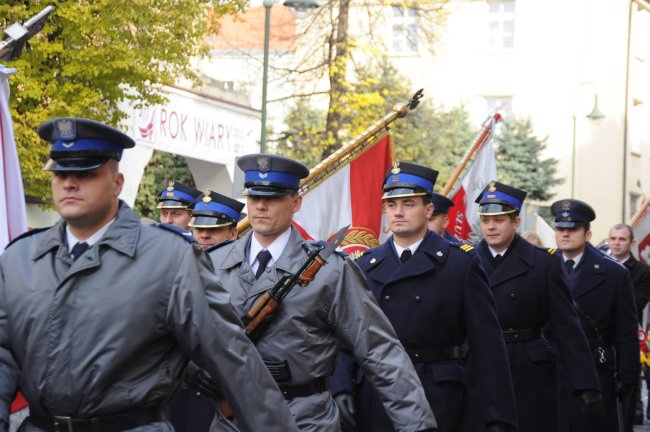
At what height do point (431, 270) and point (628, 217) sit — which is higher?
point (431, 270)

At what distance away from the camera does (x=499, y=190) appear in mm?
9273

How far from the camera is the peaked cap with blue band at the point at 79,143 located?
4.33 metres

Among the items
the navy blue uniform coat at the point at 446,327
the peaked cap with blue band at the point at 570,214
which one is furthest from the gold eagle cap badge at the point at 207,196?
the peaked cap with blue band at the point at 570,214

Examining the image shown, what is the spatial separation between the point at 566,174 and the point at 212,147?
22.7m

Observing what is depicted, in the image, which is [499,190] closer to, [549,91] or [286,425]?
[286,425]

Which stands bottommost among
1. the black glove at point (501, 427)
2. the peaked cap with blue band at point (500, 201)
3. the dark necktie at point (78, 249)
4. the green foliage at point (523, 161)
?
the green foliage at point (523, 161)

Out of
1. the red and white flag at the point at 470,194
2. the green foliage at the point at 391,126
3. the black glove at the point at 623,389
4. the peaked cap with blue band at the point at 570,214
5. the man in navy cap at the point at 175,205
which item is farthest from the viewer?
the green foliage at the point at 391,126

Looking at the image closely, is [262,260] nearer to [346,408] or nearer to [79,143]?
[346,408]

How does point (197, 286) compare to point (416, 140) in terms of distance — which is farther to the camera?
point (416, 140)

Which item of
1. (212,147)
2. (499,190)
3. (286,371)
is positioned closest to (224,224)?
(499,190)

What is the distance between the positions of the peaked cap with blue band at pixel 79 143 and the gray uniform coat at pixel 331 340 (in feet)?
5.77

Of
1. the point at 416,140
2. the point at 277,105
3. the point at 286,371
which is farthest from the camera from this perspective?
the point at 277,105

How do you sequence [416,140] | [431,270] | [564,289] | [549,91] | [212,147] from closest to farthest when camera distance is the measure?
[431,270] < [564,289] < [212,147] < [416,140] < [549,91]

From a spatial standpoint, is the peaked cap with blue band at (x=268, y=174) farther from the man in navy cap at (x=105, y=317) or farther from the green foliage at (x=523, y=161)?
the green foliage at (x=523, y=161)
